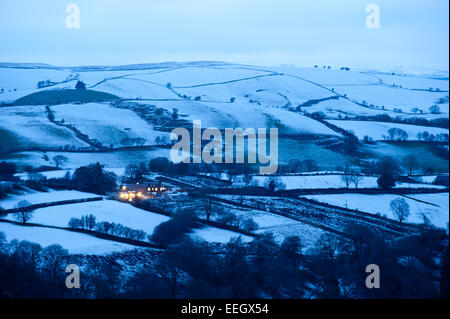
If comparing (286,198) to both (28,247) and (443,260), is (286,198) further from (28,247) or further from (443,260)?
(28,247)

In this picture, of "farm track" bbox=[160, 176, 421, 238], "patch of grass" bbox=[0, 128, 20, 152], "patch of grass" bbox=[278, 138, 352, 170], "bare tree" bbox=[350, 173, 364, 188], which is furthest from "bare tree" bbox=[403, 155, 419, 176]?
"patch of grass" bbox=[0, 128, 20, 152]

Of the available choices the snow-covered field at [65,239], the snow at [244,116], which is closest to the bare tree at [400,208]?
the snow-covered field at [65,239]

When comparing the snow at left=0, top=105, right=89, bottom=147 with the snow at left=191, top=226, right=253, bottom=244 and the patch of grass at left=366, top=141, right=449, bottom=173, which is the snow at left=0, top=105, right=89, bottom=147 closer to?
the snow at left=191, top=226, right=253, bottom=244

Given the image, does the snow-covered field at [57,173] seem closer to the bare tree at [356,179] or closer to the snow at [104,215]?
the snow at [104,215]

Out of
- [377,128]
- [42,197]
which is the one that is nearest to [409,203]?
[42,197]

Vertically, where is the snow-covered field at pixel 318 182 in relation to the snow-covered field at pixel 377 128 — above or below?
below

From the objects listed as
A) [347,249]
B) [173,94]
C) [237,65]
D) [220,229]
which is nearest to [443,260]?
[347,249]

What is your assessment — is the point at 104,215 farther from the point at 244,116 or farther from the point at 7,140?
the point at 244,116
